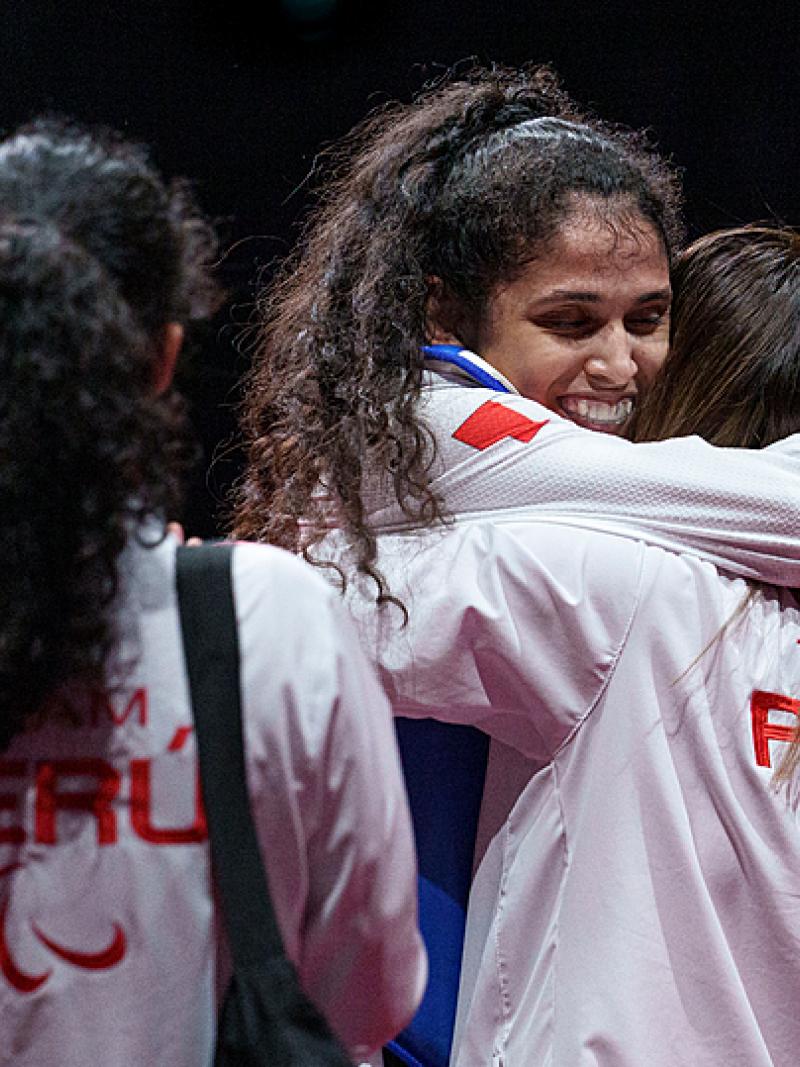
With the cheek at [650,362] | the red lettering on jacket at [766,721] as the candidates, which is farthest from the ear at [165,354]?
the cheek at [650,362]

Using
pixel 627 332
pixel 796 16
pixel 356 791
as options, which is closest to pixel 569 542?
pixel 627 332

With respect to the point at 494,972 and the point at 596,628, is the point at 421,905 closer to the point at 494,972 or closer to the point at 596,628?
the point at 494,972

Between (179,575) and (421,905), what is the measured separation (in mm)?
725

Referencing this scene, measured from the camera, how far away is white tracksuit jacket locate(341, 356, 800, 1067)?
1438 millimetres

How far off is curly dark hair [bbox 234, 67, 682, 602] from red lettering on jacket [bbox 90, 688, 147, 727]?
57 centimetres

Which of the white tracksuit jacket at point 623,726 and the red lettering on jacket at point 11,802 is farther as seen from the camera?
the white tracksuit jacket at point 623,726

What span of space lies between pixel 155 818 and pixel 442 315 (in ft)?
2.92

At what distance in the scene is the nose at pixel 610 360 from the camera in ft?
5.62

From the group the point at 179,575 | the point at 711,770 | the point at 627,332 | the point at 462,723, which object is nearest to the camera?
the point at 179,575

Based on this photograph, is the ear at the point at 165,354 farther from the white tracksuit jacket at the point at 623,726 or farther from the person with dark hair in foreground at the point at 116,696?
the white tracksuit jacket at the point at 623,726

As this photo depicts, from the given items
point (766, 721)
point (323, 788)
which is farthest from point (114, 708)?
point (766, 721)

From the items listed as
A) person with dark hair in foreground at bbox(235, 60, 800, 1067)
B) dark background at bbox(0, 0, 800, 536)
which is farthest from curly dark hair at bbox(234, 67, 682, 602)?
dark background at bbox(0, 0, 800, 536)

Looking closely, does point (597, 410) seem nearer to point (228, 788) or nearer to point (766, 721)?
point (766, 721)

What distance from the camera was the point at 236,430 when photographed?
290 centimetres
